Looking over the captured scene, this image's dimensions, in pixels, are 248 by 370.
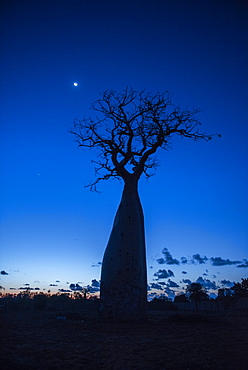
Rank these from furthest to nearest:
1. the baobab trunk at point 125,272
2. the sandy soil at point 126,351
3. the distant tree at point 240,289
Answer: the distant tree at point 240,289
the baobab trunk at point 125,272
the sandy soil at point 126,351

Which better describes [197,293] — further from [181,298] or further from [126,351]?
[126,351]

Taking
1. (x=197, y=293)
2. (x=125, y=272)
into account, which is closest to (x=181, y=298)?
(x=197, y=293)

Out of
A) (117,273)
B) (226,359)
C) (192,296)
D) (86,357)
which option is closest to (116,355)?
(86,357)

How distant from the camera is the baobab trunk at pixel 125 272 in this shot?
765 centimetres

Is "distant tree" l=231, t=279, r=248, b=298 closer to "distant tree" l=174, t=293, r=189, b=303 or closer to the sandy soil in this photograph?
"distant tree" l=174, t=293, r=189, b=303

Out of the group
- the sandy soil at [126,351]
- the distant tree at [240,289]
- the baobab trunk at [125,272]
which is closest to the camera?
the sandy soil at [126,351]

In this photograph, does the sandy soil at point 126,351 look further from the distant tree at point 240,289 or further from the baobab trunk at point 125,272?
the distant tree at point 240,289

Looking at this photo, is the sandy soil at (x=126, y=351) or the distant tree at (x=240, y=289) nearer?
the sandy soil at (x=126, y=351)

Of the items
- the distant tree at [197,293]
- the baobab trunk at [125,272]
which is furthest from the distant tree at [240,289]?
the baobab trunk at [125,272]

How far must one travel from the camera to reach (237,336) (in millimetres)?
Answer: 4965

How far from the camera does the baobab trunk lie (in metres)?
7.65

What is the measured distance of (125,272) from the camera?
25.7 ft

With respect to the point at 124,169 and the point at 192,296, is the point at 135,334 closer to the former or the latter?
the point at 124,169

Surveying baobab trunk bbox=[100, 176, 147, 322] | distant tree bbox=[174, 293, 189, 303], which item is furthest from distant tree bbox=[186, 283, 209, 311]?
baobab trunk bbox=[100, 176, 147, 322]
